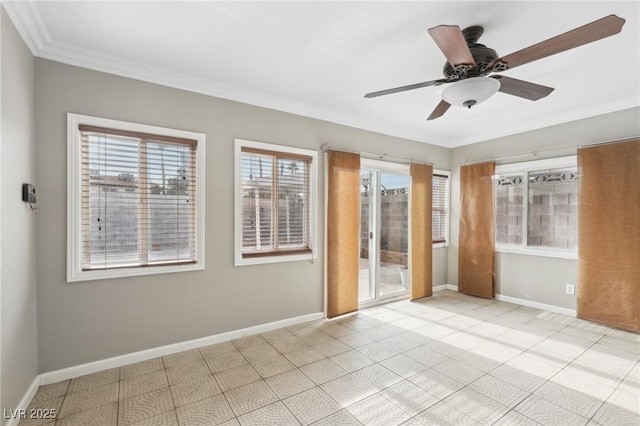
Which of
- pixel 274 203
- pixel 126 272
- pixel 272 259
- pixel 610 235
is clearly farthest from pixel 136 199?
pixel 610 235

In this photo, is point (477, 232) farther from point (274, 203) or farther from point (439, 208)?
point (274, 203)

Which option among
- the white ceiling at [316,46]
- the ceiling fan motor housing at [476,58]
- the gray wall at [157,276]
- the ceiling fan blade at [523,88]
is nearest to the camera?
the white ceiling at [316,46]

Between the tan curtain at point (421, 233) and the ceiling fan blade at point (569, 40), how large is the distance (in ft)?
8.87

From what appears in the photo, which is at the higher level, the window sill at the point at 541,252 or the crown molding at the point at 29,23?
the crown molding at the point at 29,23

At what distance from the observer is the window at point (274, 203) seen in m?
3.16

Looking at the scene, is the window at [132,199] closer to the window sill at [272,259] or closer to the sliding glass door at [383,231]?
the window sill at [272,259]

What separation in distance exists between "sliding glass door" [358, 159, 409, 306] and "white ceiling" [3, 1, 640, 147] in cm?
119

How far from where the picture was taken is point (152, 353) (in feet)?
8.72

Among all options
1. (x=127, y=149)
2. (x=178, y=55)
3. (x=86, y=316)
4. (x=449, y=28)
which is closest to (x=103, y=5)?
(x=178, y=55)

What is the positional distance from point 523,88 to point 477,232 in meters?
2.81

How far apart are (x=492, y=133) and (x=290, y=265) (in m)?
3.67

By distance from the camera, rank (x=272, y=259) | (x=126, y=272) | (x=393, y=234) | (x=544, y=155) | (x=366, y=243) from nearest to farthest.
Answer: (x=126, y=272) < (x=272, y=259) < (x=544, y=155) < (x=366, y=243) < (x=393, y=234)

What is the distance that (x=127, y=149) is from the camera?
2.59 m

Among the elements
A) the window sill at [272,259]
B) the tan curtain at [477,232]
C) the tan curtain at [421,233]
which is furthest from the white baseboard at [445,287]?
the window sill at [272,259]
